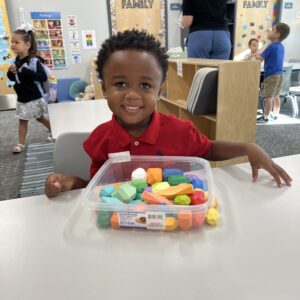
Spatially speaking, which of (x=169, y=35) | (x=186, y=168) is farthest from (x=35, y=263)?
(x=169, y=35)

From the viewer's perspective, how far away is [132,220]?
0.57 meters

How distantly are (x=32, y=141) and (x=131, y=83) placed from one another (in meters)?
2.83

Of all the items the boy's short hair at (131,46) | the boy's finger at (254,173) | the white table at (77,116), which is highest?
the boy's short hair at (131,46)

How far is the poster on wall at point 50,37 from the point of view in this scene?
4793 mm

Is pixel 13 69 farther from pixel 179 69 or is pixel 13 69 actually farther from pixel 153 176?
pixel 153 176

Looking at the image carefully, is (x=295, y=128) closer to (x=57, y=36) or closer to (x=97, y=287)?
(x=97, y=287)

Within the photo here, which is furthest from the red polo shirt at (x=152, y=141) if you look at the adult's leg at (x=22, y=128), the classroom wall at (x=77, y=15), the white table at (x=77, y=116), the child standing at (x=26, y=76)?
the classroom wall at (x=77, y=15)

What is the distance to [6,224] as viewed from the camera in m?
0.61

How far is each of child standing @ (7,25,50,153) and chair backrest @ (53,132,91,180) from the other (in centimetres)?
190

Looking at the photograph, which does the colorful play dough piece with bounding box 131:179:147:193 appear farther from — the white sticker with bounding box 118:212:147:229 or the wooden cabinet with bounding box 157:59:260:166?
the wooden cabinet with bounding box 157:59:260:166

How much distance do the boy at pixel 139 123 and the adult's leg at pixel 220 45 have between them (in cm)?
152

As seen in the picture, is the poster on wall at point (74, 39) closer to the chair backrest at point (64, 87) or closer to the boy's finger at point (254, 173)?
the chair backrest at point (64, 87)

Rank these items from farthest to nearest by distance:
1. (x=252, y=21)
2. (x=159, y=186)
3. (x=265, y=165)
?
(x=252, y=21) < (x=265, y=165) < (x=159, y=186)

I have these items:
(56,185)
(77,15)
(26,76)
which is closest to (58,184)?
(56,185)
